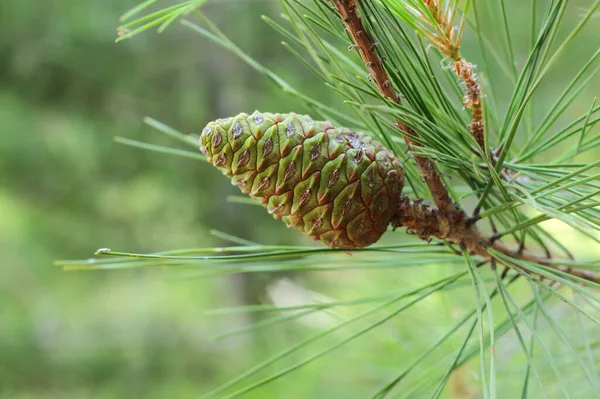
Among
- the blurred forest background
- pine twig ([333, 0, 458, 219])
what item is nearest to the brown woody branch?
pine twig ([333, 0, 458, 219])

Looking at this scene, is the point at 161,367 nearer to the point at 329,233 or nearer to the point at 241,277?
the point at 241,277

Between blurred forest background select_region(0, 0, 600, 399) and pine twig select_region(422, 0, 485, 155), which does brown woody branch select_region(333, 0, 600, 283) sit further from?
blurred forest background select_region(0, 0, 600, 399)

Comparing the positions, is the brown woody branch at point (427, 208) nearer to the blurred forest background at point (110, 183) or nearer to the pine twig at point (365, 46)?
the pine twig at point (365, 46)

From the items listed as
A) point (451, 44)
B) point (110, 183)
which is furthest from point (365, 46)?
point (110, 183)

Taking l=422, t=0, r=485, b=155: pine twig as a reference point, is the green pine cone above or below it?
below

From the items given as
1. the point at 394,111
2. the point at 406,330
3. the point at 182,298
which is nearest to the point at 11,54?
the point at 182,298

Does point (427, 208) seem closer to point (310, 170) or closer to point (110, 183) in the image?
point (310, 170)
